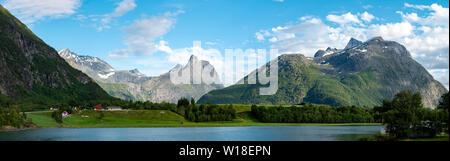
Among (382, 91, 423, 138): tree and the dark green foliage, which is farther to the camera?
(382, 91, 423, 138): tree

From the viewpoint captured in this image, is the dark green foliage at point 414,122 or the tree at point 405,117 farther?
the tree at point 405,117

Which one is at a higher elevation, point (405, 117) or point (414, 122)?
point (405, 117)

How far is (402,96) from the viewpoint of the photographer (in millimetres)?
127312

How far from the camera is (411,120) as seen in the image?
11394 cm

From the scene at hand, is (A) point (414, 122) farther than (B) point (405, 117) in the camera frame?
No
